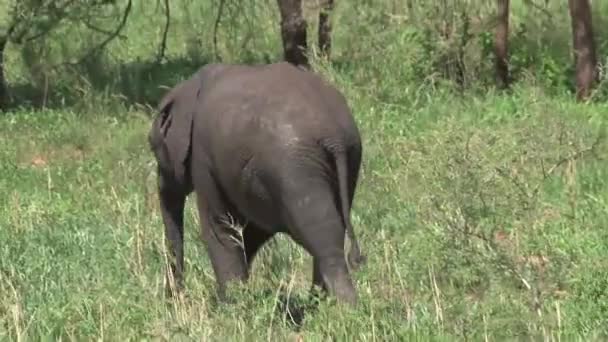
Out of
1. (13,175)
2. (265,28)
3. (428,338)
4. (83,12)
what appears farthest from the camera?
(265,28)

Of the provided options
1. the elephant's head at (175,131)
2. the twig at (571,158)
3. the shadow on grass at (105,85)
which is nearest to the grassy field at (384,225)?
the twig at (571,158)

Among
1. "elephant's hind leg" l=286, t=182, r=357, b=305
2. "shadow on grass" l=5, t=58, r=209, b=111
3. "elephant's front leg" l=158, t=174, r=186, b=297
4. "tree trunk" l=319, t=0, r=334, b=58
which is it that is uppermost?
"elephant's hind leg" l=286, t=182, r=357, b=305

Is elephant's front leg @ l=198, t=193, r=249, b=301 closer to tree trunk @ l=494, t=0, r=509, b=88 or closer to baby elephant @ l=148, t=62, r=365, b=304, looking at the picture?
baby elephant @ l=148, t=62, r=365, b=304

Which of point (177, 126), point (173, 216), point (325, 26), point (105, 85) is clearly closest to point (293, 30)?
point (325, 26)

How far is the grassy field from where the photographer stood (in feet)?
17.5

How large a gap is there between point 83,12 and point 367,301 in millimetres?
10776

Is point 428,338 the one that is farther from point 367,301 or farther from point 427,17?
point 427,17

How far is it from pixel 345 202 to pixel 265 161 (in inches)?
15.6

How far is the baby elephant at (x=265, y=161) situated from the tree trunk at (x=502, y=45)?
7352mm

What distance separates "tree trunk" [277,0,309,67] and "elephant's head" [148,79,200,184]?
7.69 meters

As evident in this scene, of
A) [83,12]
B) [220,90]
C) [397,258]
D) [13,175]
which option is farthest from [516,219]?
[83,12]

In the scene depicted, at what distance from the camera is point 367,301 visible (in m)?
5.33

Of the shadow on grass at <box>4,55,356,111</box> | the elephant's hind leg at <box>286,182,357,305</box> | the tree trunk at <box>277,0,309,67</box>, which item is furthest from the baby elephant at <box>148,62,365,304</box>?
the tree trunk at <box>277,0,309,67</box>

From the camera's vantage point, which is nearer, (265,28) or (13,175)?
(13,175)
